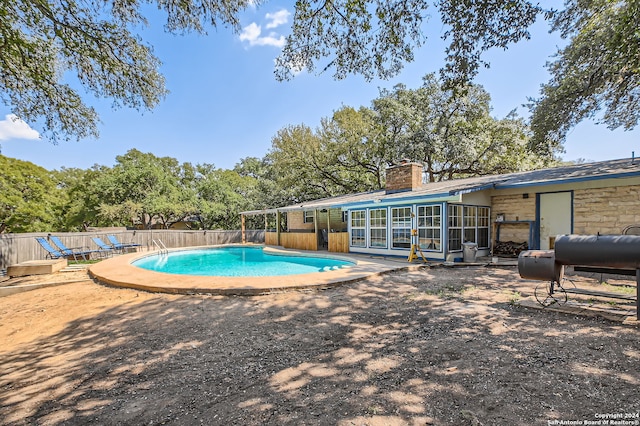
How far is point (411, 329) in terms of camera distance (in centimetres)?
411

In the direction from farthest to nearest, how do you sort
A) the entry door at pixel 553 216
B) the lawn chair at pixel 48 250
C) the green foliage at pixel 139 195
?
the green foliage at pixel 139 195
the lawn chair at pixel 48 250
the entry door at pixel 553 216

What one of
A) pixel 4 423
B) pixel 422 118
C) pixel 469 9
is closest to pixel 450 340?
pixel 4 423

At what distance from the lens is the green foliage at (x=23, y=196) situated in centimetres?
1800

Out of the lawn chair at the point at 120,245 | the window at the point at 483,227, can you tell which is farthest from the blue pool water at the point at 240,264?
the window at the point at 483,227

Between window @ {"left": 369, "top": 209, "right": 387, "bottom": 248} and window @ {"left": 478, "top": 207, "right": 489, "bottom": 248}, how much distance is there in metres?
3.51

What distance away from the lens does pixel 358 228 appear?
13.1 metres

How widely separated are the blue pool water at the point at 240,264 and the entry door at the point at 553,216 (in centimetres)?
661

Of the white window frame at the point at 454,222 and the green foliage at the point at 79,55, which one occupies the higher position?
the green foliage at the point at 79,55

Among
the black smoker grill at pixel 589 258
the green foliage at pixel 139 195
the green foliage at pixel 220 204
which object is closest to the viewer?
the black smoker grill at pixel 589 258

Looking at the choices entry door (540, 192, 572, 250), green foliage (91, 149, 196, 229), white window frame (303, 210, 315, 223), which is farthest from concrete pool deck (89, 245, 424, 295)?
green foliage (91, 149, 196, 229)

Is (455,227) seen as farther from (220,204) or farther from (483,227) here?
(220,204)

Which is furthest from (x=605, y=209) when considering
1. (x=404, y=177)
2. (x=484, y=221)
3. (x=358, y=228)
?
(x=358, y=228)

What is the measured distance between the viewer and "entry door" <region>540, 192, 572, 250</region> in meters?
9.12

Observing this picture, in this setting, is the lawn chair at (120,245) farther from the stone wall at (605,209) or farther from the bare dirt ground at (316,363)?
the stone wall at (605,209)
